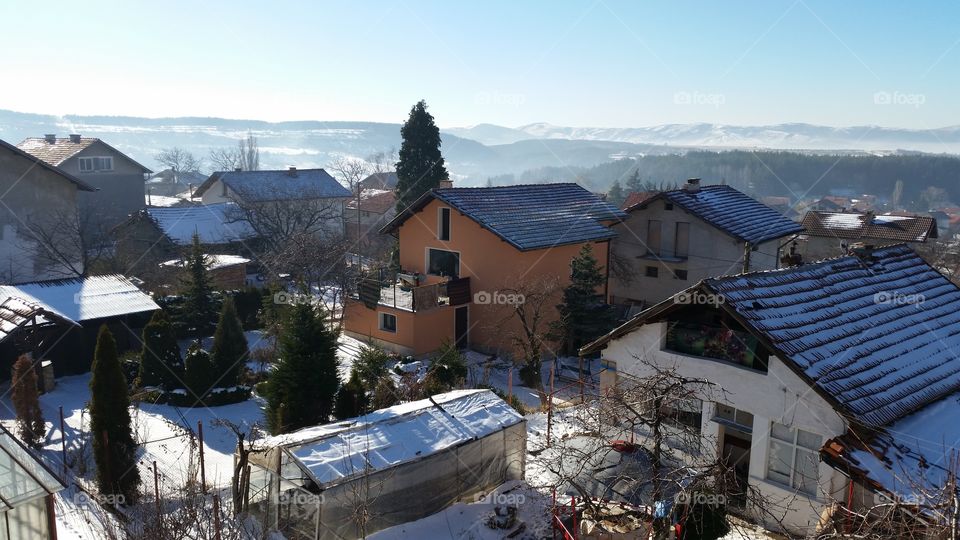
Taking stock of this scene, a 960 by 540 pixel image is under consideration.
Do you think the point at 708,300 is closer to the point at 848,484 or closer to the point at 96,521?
the point at 848,484

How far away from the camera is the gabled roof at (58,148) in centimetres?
4619

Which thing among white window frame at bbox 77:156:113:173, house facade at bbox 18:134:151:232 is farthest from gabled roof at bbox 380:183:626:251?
white window frame at bbox 77:156:113:173

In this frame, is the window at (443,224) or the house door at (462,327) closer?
the house door at (462,327)

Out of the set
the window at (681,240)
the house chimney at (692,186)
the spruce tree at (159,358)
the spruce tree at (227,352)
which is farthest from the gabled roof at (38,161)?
the house chimney at (692,186)

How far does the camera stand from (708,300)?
11.9 m

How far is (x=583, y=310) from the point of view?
2300 centimetres

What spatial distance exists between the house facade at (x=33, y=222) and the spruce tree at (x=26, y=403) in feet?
52.9

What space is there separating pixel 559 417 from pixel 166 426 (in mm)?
10055

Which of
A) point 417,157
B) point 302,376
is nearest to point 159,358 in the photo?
point 302,376

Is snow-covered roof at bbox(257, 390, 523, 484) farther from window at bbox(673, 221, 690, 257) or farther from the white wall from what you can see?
window at bbox(673, 221, 690, 257)

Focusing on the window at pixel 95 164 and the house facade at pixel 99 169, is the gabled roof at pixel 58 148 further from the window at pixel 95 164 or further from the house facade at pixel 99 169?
the window at pixel 95 164

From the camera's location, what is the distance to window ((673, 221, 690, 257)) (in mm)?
28516

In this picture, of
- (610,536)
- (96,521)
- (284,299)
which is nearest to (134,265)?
(284,299)

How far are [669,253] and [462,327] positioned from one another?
9962 mm
